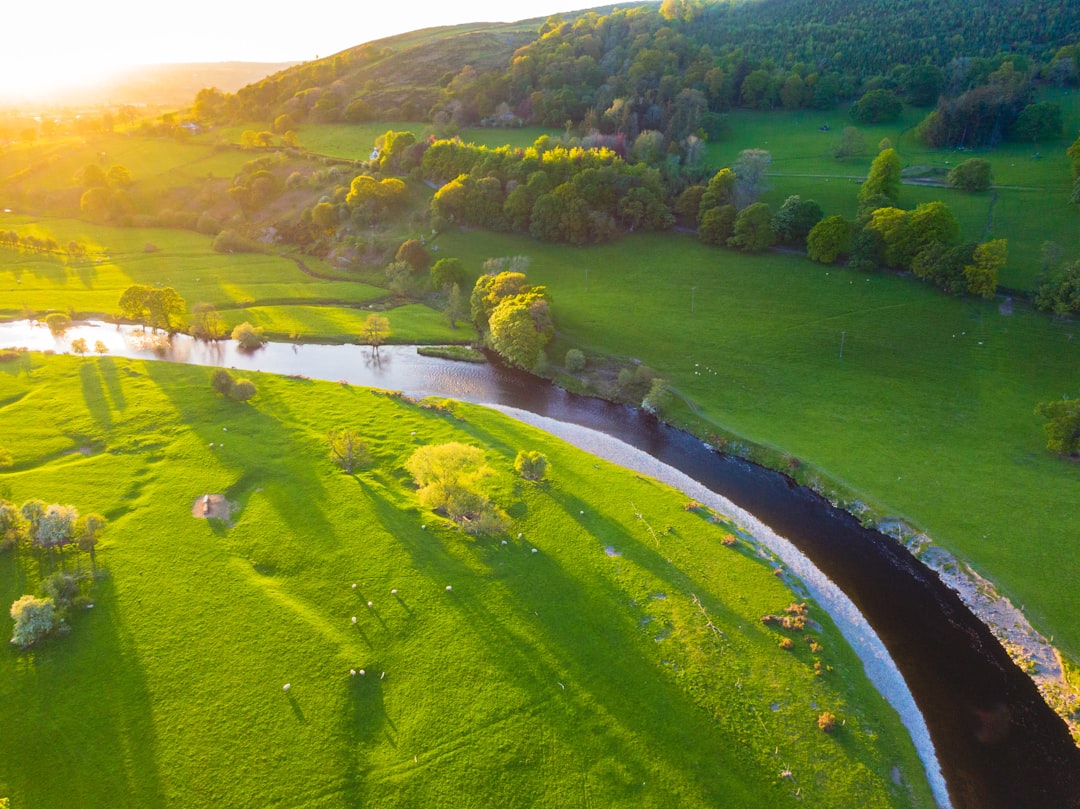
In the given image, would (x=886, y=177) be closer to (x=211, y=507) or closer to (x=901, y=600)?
(x=901, y=600)

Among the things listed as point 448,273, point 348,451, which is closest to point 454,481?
point 348,451

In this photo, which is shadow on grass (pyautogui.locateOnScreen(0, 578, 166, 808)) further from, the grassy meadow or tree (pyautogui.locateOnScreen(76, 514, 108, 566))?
tree (pyautogui.locateOnScreen(76, 514, 108, 566))

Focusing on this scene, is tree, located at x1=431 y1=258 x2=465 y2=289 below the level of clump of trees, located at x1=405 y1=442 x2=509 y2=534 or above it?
above

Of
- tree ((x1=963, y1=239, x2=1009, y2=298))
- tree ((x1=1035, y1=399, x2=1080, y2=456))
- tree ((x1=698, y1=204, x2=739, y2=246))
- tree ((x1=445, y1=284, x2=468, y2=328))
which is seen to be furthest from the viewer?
tree ((x1=698, y1=204, x2=739, y2=246))

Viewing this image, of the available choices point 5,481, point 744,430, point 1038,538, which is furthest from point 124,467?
point 1038,538

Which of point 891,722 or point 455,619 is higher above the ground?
point 455,619

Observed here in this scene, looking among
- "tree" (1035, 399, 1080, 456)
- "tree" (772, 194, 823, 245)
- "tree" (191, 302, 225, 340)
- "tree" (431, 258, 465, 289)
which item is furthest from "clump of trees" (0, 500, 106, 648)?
"tree" (772, 194, 823, 245)

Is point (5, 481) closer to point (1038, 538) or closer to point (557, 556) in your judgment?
point (557, 556)
